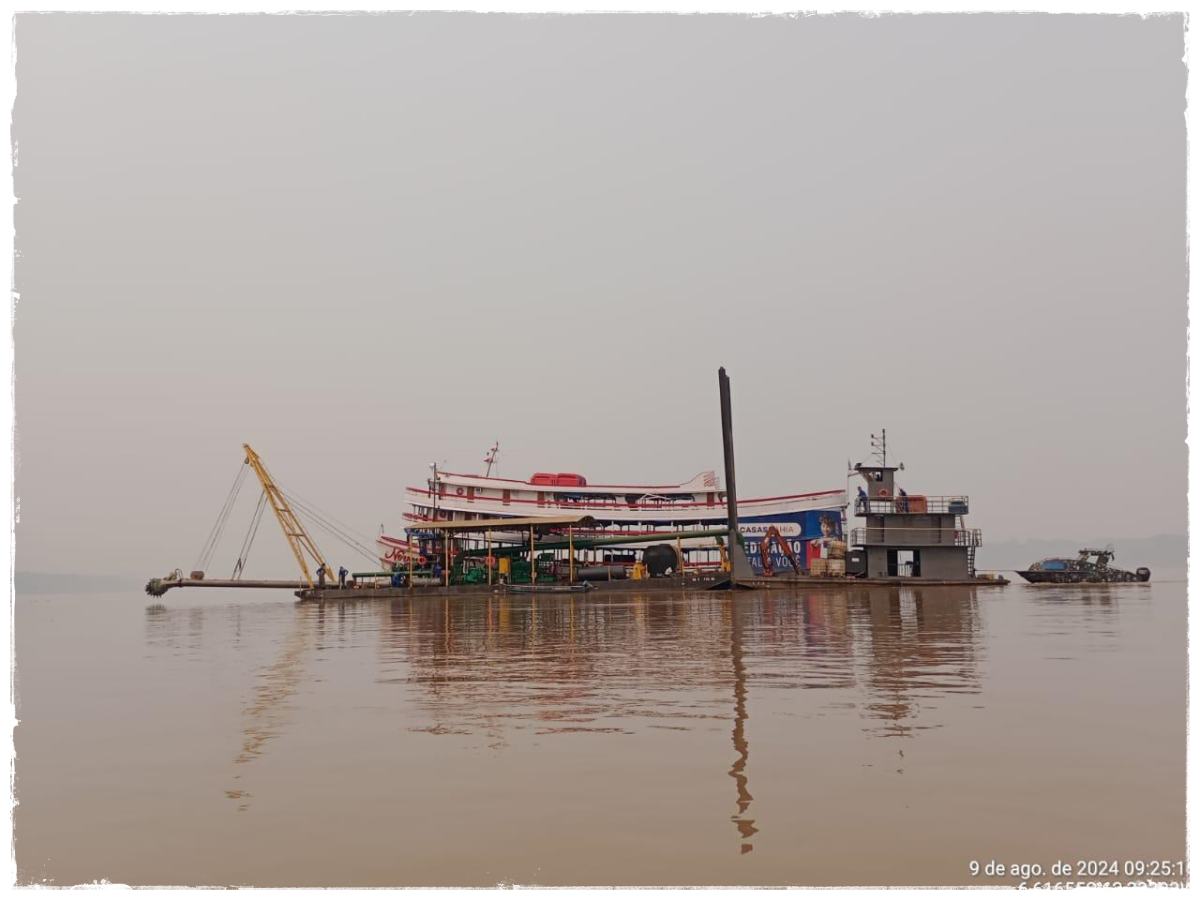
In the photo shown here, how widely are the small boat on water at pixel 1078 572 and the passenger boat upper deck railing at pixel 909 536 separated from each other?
15406mm

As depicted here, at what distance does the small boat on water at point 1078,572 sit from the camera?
76250 millimetres

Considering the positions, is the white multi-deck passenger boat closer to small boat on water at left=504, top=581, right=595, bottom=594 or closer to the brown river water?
small boat on water at left=504, top=581, right=595, bottom=594

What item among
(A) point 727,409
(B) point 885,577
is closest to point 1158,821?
(B) point 885,577

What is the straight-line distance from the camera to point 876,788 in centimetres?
804

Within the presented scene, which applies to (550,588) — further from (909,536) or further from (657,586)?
(909,536)

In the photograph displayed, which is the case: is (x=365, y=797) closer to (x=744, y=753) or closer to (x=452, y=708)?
(x=744, y=753)

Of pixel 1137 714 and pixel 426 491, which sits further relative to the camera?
pixel 426 491

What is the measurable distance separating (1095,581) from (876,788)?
76944 mm

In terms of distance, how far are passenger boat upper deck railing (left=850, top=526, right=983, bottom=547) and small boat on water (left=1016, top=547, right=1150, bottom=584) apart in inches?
607

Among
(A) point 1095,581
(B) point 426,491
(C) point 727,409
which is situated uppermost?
(C) point 727,409

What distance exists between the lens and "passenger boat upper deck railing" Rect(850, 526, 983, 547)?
6475 cm

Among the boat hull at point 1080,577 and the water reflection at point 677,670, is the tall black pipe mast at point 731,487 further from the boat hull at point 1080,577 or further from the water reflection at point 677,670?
the water reflection at point 677,670

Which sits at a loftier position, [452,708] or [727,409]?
[727,409]

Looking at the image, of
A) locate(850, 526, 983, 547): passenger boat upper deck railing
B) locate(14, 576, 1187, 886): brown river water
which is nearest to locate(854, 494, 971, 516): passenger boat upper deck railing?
locate(850, 526, 983, 547): passenger boat upper deck railing
